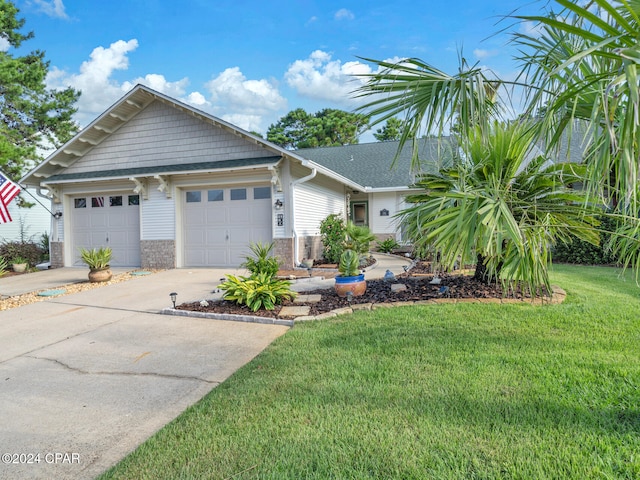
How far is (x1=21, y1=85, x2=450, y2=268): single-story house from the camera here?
34.4 ft

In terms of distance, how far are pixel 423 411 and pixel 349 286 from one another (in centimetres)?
366

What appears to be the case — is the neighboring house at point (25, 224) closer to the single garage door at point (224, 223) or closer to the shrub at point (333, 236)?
Result: the single garage door at point (224, 223)

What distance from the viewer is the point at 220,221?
36.9 feet

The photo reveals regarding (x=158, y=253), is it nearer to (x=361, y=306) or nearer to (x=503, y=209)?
(x=361, y=306)

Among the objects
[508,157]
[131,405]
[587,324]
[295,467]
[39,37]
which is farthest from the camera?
[39,37]

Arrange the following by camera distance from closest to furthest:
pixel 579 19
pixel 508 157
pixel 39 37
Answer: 1. pixel 579 19
2. pixel 508 157
3. pixel 39 37

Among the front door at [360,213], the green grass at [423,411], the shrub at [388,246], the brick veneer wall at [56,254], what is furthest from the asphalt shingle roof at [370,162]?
the brick veneer wall at [56,254]

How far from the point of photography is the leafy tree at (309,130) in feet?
104

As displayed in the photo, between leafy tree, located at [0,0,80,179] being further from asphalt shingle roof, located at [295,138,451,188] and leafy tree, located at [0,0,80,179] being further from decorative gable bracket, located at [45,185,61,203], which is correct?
Answer: asphalt shingle roof, located at [295,138,451,188]

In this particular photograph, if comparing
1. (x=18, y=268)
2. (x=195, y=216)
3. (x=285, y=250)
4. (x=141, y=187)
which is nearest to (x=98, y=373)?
(x=285, y=250)

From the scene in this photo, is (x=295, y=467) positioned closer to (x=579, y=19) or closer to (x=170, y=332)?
(x=579, y=19)

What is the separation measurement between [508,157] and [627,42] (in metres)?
3.19

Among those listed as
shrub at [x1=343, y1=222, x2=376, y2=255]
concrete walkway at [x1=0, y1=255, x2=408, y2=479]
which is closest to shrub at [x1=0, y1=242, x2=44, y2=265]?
concrete walkway at [x1=0, y1=255, x2=408, y2=479]

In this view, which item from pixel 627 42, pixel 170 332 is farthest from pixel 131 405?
pixel 627 42
